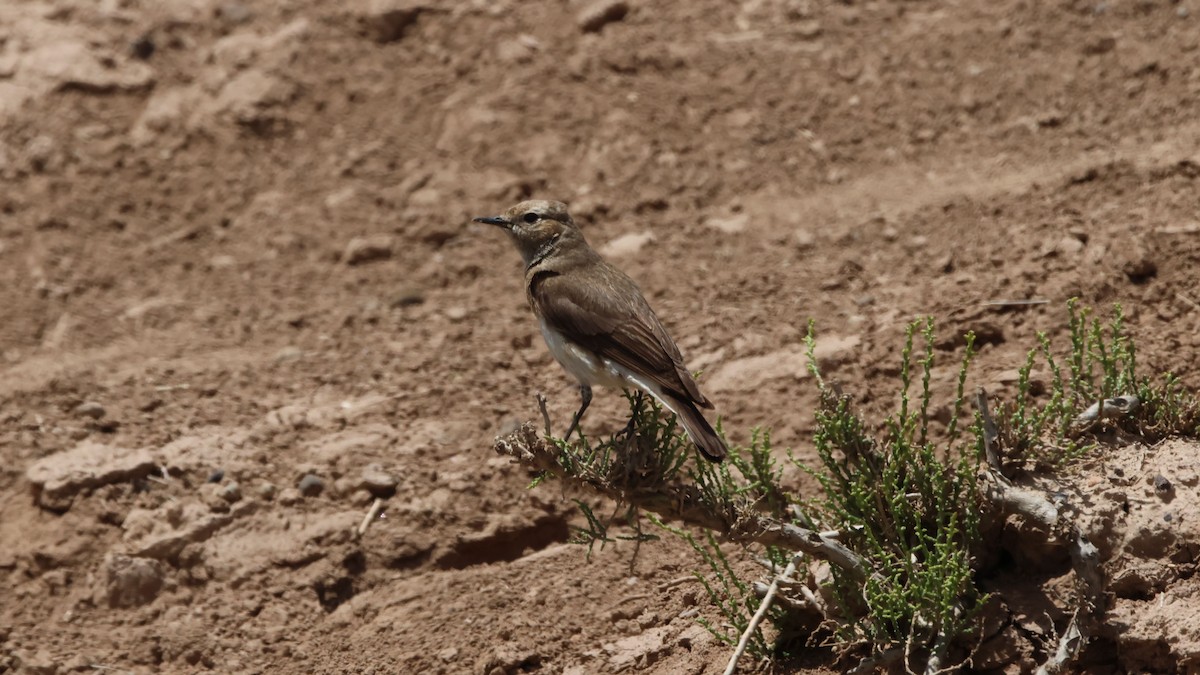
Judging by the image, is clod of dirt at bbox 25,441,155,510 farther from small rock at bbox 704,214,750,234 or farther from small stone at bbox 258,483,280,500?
small rock at bbox 704,214,750,234

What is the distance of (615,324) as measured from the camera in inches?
245

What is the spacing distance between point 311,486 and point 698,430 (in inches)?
100

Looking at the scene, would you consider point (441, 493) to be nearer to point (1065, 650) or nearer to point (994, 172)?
point (1065, 650)

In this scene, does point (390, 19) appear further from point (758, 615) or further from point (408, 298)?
point (758, 615)

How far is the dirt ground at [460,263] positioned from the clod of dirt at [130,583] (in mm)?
20

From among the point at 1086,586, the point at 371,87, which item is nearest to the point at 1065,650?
the point at 1086,586

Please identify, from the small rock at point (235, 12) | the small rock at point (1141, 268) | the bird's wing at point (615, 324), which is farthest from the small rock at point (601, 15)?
the small rock at point (1141, 268)

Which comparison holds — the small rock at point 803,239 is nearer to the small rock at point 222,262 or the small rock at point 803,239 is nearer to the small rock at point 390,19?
the small rock at point 222,262

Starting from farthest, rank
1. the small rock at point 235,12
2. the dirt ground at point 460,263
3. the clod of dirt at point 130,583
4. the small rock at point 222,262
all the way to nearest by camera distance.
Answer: the small rock at point 235,12
the small rock at point 222,262
the clod of dirt at point 130,583
the dirt ground at point 460,263

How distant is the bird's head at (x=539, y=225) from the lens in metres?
7.18

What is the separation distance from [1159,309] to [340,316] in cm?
474

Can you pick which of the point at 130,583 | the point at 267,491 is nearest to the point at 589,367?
the point at 267,491

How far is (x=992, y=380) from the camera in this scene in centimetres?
628

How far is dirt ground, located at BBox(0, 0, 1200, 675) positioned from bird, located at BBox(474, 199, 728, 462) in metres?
0.74
